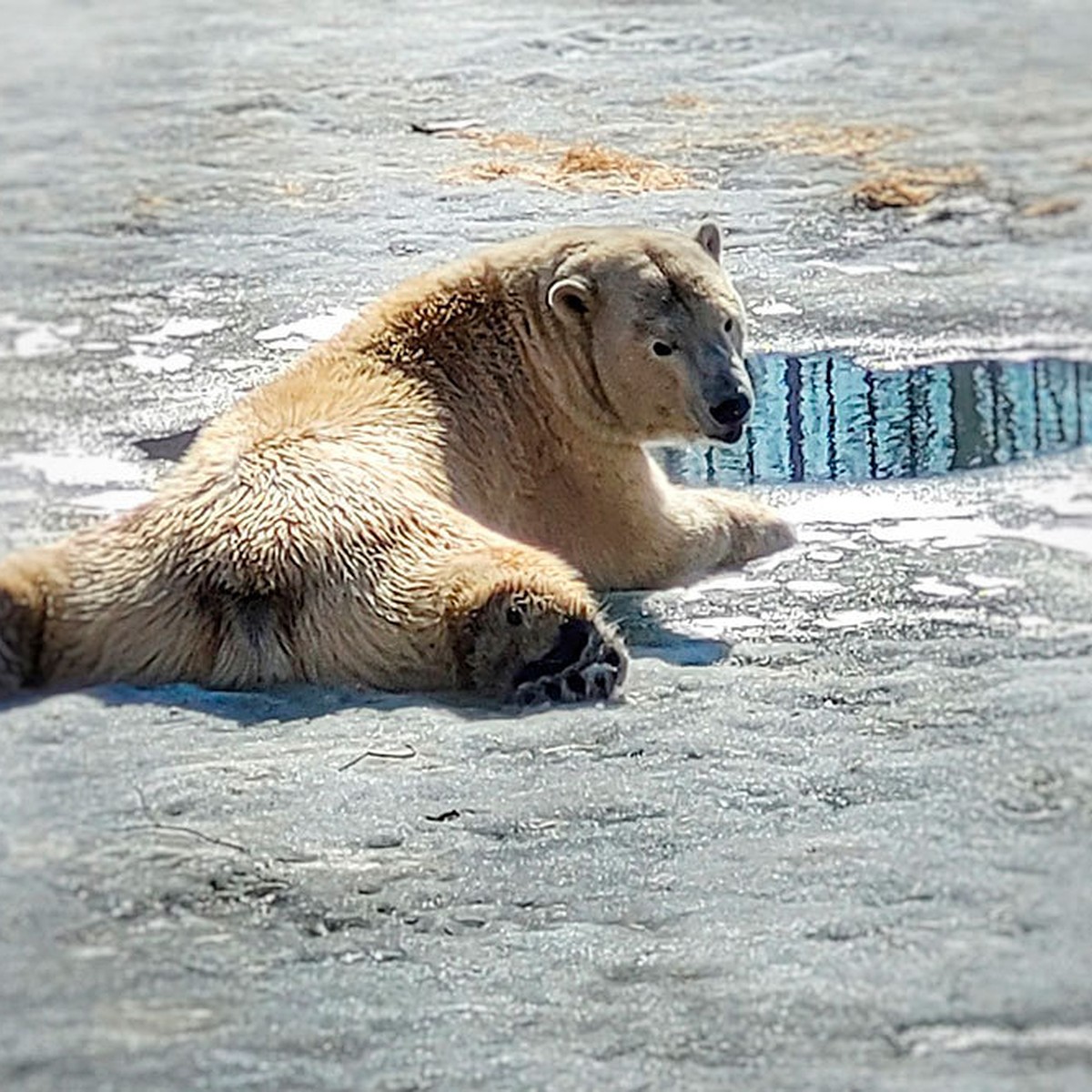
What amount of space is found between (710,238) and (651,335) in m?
0.36

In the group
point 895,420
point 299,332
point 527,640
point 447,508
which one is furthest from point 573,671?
point 299,332

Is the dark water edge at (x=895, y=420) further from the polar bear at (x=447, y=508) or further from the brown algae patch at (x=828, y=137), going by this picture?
the brown algae patch at (x=828, y=137)

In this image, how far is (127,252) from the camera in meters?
2.46

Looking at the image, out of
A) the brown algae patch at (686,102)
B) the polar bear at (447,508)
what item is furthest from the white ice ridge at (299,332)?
the brown algae patch at (686,102)

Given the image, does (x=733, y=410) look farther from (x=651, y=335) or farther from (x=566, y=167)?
(x=566, y=167)

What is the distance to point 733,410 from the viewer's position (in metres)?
3.02

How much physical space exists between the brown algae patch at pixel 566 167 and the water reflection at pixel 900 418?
0.39 meters

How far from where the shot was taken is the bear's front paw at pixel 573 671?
2559 millimetres

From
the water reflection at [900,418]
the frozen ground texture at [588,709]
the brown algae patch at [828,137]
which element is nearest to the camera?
the frozen ground texture at [588,709]

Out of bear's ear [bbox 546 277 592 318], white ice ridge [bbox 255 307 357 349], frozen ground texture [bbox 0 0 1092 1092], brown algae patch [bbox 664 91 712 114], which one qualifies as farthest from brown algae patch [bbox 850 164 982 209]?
white ice ridge [bbox 255 307 357 349]

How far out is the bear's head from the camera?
9.65ft

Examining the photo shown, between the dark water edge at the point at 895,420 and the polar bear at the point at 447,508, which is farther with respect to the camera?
the polar bear at the point at 447,508

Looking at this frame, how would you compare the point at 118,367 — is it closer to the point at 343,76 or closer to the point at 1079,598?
the point at 343,76

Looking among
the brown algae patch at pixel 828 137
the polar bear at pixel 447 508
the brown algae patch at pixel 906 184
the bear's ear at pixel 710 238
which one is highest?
the brown algae patch at pixel 828 137
